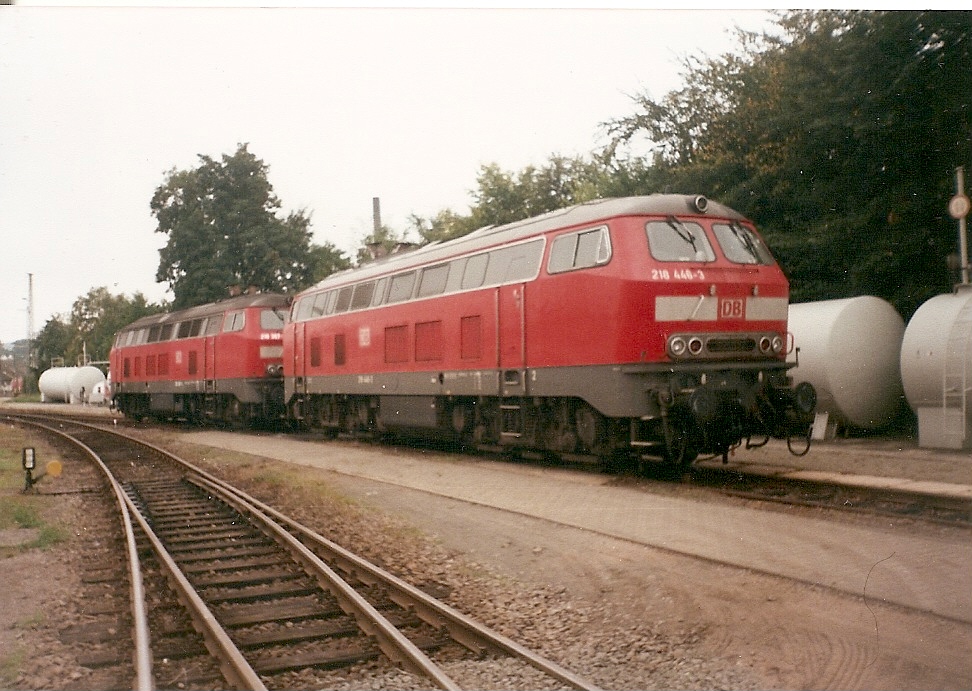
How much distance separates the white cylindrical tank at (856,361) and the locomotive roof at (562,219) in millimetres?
3602

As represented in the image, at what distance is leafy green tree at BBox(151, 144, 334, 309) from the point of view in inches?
325

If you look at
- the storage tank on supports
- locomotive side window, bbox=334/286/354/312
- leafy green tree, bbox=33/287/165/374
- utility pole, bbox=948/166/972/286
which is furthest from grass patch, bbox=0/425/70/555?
the storage tank on supports

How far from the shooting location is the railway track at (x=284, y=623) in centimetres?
479

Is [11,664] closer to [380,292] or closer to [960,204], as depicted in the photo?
[960,204]

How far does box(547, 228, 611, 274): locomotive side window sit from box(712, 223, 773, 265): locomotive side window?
53.3 inches

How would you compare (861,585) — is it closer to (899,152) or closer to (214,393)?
(899,152)

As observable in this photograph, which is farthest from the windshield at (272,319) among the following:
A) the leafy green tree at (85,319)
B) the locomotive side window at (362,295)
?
the locomotive side window at (362,295)

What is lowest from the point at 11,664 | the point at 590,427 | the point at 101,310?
the point at 11,664

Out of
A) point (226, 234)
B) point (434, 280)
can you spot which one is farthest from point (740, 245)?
point (226, 234)

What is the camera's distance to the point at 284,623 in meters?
5.77

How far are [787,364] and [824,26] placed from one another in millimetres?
3933

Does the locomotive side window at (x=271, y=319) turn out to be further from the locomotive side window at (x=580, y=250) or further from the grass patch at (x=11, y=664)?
the grass patch at (x=11, y=664)

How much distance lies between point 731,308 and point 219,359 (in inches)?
576

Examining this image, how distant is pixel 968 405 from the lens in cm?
1138
